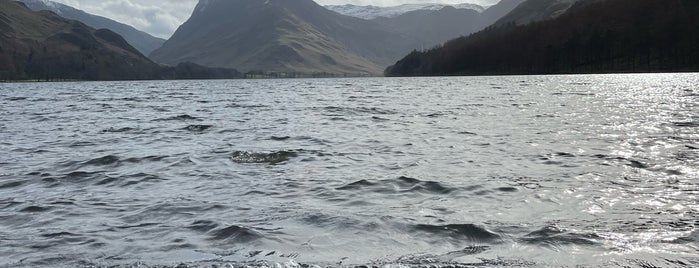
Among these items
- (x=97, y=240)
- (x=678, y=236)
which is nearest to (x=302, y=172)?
(x=97, y=240)

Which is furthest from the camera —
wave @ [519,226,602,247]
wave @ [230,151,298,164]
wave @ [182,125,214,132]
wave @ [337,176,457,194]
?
wave @ [182,125,214,132]

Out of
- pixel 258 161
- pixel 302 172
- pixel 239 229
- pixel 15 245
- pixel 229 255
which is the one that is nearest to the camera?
pixel 229 255

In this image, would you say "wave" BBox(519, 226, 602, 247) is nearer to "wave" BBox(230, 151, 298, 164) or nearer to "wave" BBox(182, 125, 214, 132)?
"wave" BBox(230, 151, 298, 164)

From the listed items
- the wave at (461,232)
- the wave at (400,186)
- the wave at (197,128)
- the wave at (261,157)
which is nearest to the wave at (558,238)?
the wave at (461,232)

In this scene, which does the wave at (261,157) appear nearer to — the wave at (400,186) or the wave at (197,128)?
the wave at (400,186)

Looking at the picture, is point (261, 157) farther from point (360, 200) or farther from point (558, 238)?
point (558, 238)

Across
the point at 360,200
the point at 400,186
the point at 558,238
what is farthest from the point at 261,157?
the point at 558,238

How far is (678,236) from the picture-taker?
9938 millimetres

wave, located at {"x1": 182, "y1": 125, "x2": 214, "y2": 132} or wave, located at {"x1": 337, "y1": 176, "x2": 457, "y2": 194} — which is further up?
wave, located at {"x1": 337, "y1": 176, "x2": 457, "y2": 194}

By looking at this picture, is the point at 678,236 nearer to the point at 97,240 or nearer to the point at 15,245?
the point at 97,240

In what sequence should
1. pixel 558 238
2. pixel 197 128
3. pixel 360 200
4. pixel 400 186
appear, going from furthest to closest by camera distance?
pixel 197 128 → pixel 400 186 → pixel 360 200 → pixel 558 238

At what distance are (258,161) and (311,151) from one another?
3.26 meters

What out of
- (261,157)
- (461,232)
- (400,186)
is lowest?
(261,157)

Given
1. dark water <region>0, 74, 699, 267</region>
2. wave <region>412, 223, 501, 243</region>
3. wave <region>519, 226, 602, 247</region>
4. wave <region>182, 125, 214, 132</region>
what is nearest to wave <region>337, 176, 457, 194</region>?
dark water <region>0, 74, 699, 267</region>
